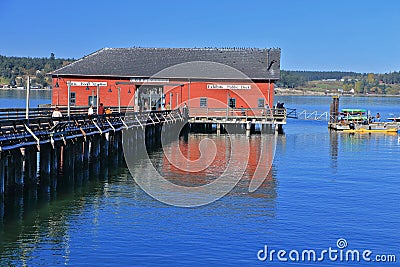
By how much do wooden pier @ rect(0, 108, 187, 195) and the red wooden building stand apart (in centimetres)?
1791

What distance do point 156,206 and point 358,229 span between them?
7.22 metres

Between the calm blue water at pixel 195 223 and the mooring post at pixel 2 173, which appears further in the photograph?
the mooring post at pixel 2 173

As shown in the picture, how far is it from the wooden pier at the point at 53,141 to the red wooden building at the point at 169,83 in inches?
→ 705

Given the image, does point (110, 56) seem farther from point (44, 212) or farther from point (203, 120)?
point (44, 212)

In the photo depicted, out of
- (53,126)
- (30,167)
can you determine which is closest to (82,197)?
(30,167)

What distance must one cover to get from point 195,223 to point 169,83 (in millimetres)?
44720

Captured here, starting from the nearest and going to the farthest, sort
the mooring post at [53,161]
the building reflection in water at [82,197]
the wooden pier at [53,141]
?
the building reflection in water at [82,197]
the wooden pier at [53,141]
the mooring post at [53,161]

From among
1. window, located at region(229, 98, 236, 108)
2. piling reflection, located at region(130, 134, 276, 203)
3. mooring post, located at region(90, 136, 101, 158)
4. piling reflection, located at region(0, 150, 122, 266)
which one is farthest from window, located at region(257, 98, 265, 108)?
piling reflection, located at region(0, 150, 122, 266)

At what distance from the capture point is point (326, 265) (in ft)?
65.0

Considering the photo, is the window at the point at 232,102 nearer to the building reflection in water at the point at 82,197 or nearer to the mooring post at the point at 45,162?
the building reflection in water at the point at 82,197

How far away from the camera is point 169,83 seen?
68.0 m

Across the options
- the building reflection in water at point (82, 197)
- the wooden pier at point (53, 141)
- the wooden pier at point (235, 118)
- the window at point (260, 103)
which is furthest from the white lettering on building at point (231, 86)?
the building reflection in water at point (82, 197)

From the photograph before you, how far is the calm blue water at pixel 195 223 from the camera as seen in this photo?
20094 mm

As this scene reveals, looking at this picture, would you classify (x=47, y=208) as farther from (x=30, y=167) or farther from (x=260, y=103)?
(x=260, y=103)
